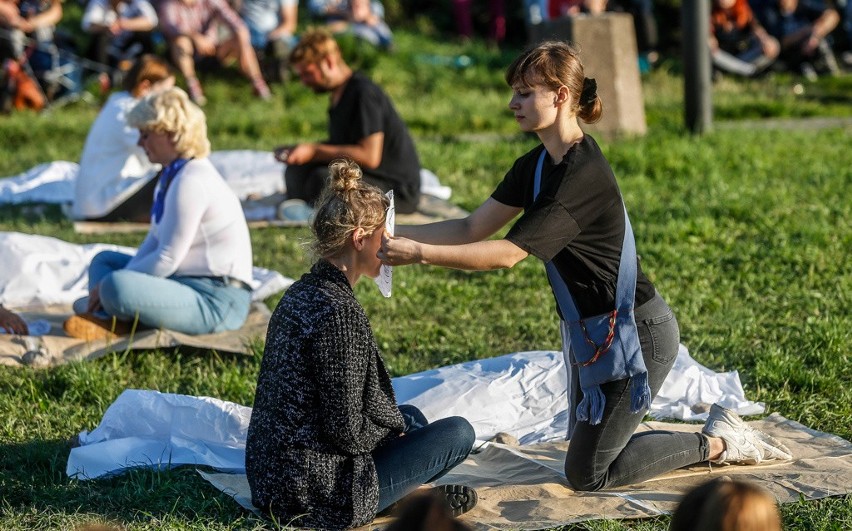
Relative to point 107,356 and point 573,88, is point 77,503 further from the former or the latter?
point 573,88

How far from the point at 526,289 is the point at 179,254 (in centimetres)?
203

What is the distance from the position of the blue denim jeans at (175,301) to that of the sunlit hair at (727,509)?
3820 mm

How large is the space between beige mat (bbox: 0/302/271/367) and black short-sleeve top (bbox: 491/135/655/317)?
219 cm

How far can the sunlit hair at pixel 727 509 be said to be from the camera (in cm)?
232

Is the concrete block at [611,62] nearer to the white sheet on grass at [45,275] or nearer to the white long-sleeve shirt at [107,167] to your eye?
the white long-sleeve shirt at [107,167]

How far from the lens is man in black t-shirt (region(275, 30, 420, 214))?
25.5ft

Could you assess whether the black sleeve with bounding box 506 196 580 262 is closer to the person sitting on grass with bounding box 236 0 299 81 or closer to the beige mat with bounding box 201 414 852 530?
the beige mat with bounding box 201 414 852 530

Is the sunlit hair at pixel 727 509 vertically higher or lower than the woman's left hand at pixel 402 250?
lower

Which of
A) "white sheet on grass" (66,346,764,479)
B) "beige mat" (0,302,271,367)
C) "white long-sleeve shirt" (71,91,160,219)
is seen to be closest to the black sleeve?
"white sheet on grass" (66,346,764,479)

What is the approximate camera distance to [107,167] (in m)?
8.43

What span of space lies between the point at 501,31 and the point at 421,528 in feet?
47.5

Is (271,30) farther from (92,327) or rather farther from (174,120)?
(92,327)

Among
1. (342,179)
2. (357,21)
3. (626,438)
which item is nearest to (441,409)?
(626,438)

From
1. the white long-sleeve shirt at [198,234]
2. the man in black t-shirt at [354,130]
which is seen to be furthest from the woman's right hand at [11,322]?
the man in black t-shirt at [354,130]
